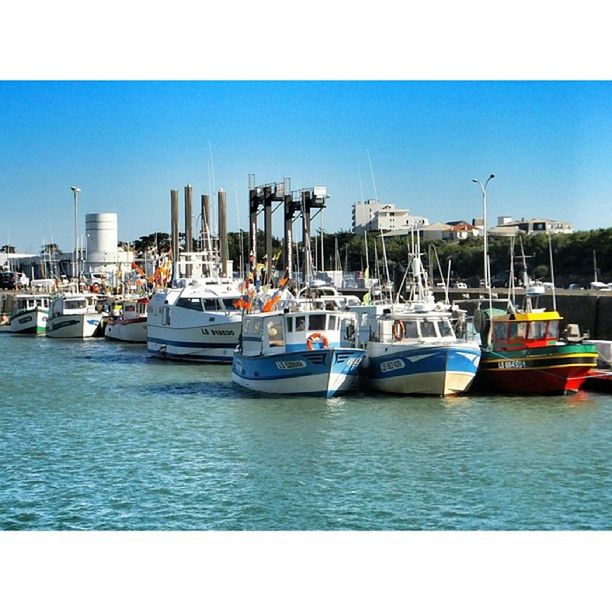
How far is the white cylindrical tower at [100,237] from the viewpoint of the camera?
8331 centimetres

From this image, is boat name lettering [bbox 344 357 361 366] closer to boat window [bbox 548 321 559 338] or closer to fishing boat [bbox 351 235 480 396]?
fishing boat [bbox 351 235 480 396]

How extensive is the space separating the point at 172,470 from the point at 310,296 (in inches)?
448

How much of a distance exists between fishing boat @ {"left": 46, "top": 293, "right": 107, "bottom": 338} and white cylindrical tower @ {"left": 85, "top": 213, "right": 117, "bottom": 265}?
3143 centimetres

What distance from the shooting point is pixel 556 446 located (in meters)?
18.0

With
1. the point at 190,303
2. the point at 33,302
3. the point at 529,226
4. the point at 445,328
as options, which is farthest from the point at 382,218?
the point at 445,328

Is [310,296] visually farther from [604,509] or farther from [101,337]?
[101,337]

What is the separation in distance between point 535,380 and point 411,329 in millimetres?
2778

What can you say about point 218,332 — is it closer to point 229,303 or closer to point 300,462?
point 229,303

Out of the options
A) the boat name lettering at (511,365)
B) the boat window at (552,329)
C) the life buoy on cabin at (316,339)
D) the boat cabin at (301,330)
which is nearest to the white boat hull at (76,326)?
the boat cabin at (301,330)

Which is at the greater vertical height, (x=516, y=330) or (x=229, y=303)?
(x=229, y=303)

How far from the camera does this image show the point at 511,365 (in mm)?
23453

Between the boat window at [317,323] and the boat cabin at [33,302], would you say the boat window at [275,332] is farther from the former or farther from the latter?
the boat cabin at [33,302]

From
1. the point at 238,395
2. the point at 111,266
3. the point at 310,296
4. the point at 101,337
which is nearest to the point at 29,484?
the point at 238,395

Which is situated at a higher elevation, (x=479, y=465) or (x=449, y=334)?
(x=449, y=334)
